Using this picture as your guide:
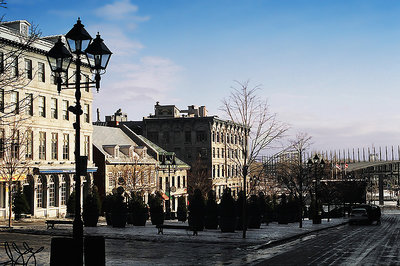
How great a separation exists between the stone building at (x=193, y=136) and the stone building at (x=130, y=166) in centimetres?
839

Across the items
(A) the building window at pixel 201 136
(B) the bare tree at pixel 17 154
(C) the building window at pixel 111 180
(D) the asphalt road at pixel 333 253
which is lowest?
(D) the asphalt road at pixel 333 253

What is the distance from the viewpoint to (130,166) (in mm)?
55812

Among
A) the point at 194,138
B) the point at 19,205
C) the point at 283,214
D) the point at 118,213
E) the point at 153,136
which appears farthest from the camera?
the point at 153,136

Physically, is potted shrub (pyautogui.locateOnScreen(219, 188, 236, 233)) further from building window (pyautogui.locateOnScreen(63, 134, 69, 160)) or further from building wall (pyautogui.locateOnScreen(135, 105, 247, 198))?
building wall (pyautogui.locateOnScreen(135, 105, 247, 198))

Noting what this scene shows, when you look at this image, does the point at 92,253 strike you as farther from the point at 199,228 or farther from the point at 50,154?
the point at 50,154

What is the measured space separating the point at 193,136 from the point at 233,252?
206 feet

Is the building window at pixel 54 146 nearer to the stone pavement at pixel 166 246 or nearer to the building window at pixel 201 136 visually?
the stone pavement at pixel 166 246

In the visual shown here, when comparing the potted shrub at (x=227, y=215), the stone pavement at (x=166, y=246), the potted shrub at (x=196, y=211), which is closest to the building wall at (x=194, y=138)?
the potted shrub at (x=227, y=215)

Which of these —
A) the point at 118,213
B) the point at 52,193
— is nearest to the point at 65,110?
the point at 52,193

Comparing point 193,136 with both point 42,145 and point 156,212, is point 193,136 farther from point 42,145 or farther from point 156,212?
point 156,212

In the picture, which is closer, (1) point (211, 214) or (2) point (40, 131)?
(1) point (211, 214)

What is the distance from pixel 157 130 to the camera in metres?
83.1

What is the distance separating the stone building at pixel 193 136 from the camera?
80000 mm

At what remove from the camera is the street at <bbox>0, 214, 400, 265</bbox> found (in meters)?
15.7
